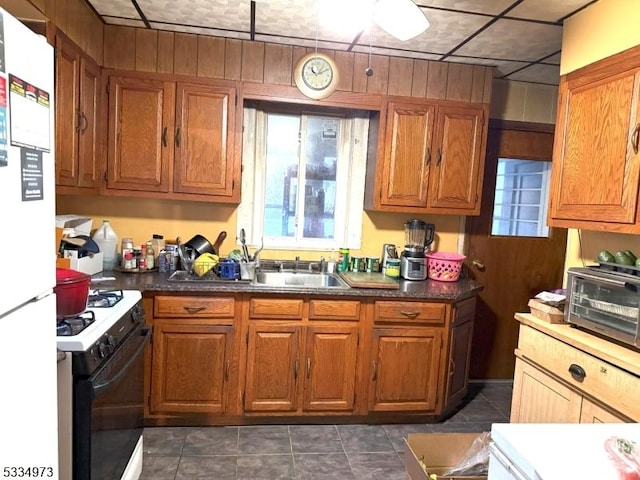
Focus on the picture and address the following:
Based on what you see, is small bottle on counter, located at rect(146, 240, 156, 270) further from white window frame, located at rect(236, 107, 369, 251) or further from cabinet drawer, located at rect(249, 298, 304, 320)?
cabinet drawer, located at rect(249, 298, 304, 320)

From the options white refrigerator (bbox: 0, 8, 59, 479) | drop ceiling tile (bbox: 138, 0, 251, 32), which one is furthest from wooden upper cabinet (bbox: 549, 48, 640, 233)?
white refrigerator (bbox: 0, 8, 59, 479)

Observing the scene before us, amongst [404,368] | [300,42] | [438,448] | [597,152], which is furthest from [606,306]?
[300,42]

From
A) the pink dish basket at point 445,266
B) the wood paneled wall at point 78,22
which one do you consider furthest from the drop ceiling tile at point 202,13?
the pink dish basket at point 445,266

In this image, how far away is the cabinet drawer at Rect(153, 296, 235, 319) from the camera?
242 cm

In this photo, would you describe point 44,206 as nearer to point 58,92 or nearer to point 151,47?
point 58,92

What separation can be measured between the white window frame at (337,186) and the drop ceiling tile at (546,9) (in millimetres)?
1196

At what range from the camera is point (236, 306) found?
98.6 inches

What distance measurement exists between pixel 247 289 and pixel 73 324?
1.13 metres

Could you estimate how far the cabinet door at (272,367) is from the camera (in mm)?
2537

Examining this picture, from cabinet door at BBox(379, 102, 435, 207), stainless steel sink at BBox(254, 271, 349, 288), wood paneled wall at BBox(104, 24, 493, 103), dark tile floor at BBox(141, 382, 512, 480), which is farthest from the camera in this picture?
stainless steel sink at BBox(254, 271, 349, 288)

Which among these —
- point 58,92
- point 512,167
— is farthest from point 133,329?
point 512,167

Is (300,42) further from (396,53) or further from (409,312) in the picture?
(409,312)

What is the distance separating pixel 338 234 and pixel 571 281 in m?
1.63

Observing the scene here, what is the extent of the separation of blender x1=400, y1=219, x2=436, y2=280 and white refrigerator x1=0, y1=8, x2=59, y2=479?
2316 mm
